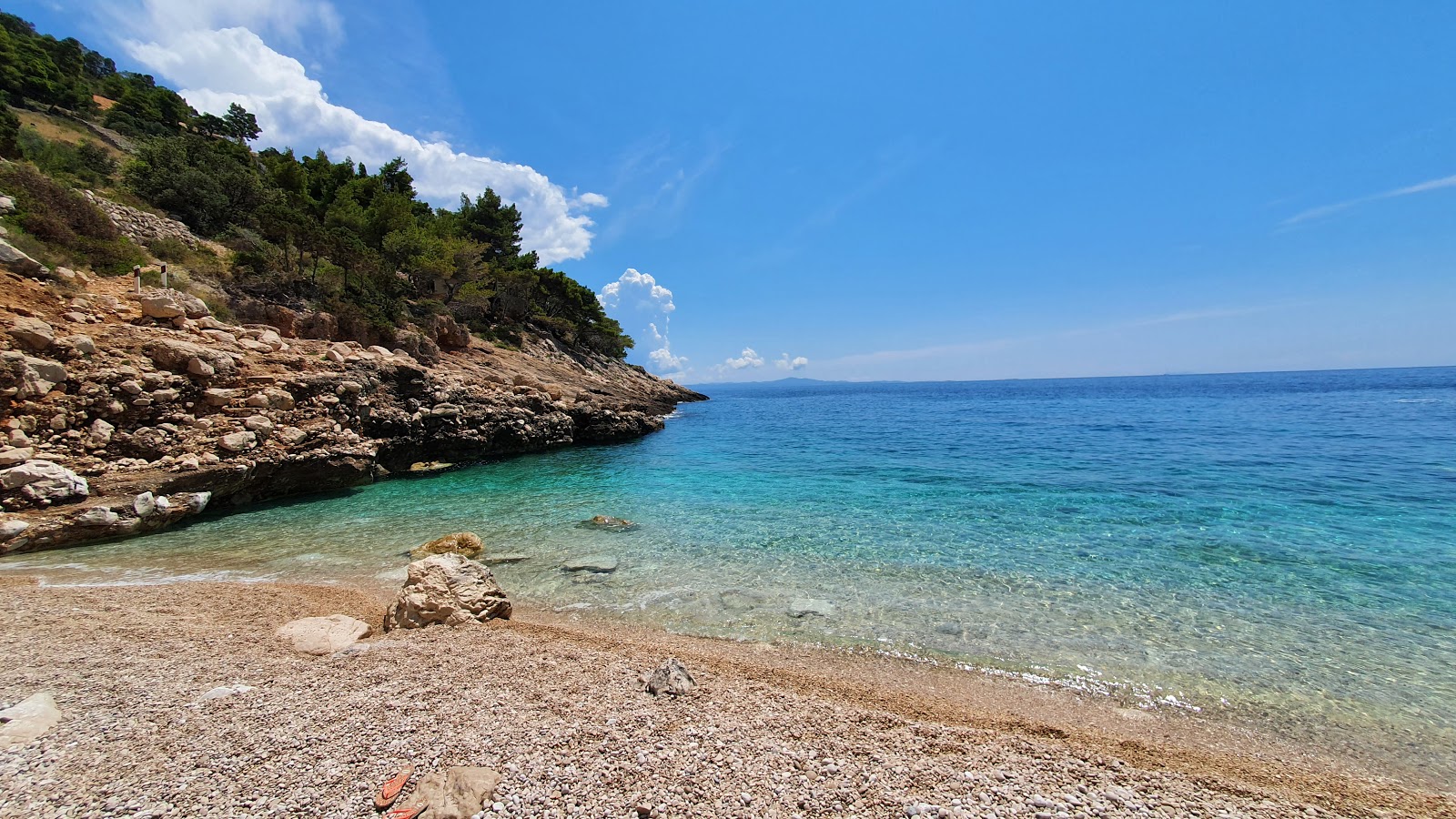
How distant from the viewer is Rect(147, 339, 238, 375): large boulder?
13.8 m

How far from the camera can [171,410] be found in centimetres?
1365

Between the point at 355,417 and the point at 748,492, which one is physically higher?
the point at 355,417

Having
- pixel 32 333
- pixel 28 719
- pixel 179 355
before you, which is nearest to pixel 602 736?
pixel 28 719

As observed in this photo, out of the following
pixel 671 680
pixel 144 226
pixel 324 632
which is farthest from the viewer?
pixel 144 226

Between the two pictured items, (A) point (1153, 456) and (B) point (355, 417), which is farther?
(A) point (1153, 456)

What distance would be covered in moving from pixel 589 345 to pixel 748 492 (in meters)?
50.6

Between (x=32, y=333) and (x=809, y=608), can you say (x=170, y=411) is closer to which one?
(x=32, y=333)

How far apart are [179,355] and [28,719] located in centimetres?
1368

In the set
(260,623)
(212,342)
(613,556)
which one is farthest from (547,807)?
(212,342)

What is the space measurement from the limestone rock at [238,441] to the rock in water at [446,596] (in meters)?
11.1

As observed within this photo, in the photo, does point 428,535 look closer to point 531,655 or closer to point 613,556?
point 613,556

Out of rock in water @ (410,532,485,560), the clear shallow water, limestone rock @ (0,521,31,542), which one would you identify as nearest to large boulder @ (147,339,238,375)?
the clear shallow water

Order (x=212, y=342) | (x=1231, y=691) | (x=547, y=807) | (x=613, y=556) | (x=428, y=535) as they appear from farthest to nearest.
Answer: (x=212, y=342), (x=428, y=535), (x=613, y=556), (x=1231, y=691), (x=547, y=807)

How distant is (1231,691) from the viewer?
6.16m
